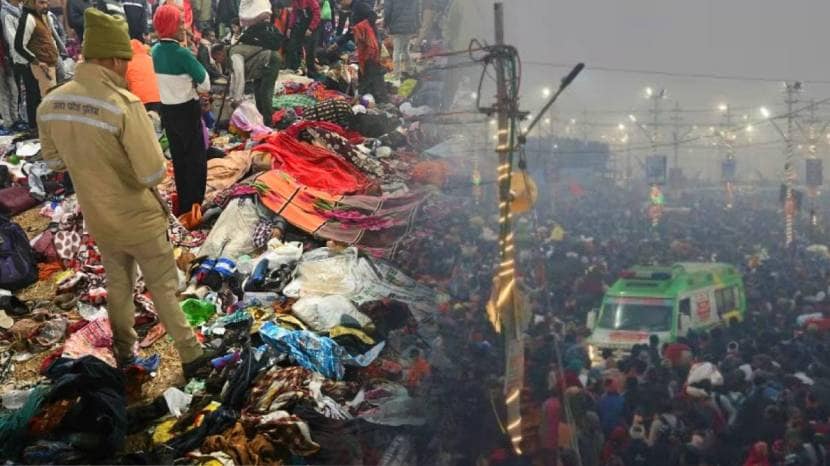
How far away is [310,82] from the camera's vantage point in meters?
7.86

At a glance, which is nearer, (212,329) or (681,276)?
(212,329)

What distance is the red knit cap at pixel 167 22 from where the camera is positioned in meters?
4.16

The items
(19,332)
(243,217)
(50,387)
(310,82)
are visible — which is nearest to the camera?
(50,387)

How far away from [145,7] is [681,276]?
8030 mm

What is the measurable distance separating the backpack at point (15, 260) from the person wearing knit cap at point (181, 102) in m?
1.03

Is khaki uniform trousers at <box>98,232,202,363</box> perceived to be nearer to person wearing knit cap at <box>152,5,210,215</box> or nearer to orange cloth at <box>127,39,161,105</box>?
person wearing knit cap at <box>152,5,210,215</box>

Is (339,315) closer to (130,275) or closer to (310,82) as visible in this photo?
(130,275)

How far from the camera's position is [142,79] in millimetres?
5641

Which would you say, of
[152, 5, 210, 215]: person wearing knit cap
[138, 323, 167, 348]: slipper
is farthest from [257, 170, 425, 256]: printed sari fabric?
[138, 323, 167, 348]: slipper

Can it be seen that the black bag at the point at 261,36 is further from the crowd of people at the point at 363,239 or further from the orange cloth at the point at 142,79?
the orange cloth at the point at 142,79

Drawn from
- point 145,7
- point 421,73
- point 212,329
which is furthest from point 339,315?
point 145,7

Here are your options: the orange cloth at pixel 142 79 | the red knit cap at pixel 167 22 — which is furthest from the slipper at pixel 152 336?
the orange cloth at pixel 142 79

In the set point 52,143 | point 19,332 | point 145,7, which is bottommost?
point 19,332

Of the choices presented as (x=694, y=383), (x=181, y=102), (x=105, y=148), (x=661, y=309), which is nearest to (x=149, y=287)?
(x=105, y=148)
